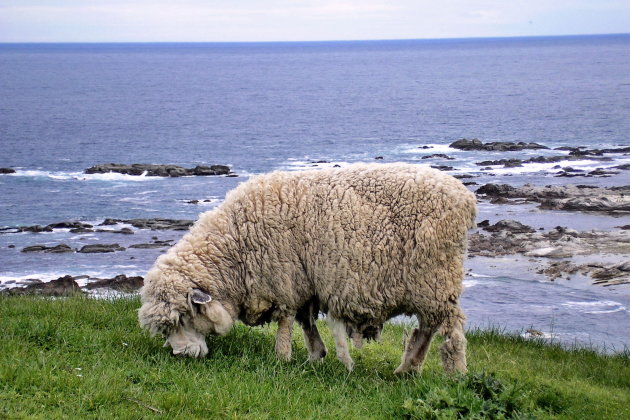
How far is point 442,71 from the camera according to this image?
17112 cm

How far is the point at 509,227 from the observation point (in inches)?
1236

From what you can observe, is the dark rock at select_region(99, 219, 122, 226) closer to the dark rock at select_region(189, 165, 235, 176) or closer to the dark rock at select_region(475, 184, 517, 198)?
the dark rock at select_region(189, 165, 235, 176)

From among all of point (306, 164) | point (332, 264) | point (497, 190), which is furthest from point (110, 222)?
point (332, 264)

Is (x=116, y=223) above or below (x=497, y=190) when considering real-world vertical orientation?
below

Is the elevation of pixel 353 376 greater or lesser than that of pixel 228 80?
greater

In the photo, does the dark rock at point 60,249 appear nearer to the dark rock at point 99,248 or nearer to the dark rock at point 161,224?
the dark rock at point 99,248

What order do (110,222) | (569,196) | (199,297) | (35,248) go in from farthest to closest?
(569,196), (110,222), (35,248), (199,297)

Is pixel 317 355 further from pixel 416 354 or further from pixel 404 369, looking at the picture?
pixel 416 354

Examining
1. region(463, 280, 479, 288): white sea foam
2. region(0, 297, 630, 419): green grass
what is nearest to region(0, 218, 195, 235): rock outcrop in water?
region(463, 280, 479, 288): white sea foam

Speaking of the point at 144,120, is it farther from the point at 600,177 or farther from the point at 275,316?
the point at 275,316

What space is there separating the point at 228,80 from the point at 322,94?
3998cm

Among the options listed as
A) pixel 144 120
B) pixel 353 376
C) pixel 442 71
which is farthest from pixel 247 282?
pixel 442 71

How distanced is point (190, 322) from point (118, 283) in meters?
17.1

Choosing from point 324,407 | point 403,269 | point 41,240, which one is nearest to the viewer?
point 324,407
